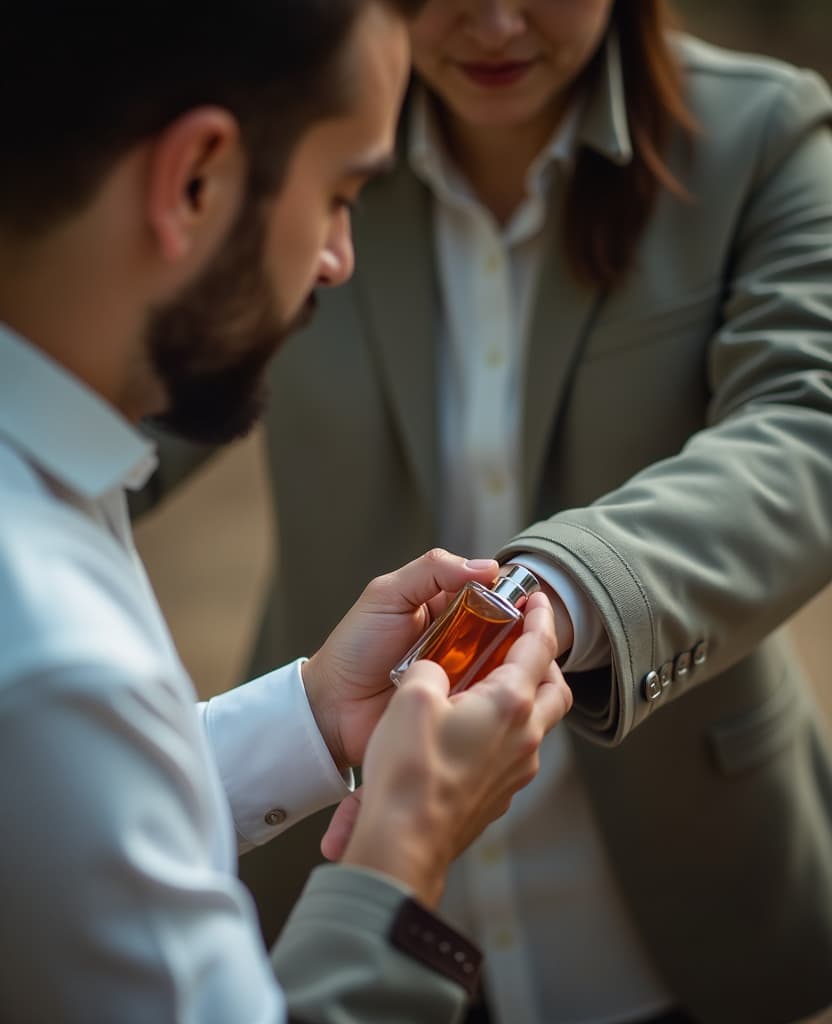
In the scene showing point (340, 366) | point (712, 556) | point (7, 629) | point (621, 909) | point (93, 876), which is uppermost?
point (7, 629)

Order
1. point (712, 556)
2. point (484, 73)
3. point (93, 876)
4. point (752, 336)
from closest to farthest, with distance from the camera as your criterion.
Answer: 1. point (93, 876)
2. point (712, 556)
3. point (752, 336)
4. point (484, 73)

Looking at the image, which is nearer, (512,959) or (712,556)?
(712,556)

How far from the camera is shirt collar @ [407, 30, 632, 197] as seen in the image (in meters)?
1.88

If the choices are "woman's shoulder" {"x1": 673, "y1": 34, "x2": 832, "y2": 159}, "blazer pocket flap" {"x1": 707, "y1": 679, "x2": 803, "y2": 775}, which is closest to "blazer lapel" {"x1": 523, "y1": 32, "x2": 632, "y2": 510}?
"woman's shoulder" {"x1": 673, "y1": 34, "x2": 832, "y2": 159}

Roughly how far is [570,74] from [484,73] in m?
0.12

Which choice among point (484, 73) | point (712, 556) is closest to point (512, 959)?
point (712, 556)

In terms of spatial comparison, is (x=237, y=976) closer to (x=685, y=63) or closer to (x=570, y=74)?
(x=570, y=74)

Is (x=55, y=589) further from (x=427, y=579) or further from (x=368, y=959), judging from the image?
(x=427, y=579)

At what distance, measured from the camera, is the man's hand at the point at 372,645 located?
1.41 m

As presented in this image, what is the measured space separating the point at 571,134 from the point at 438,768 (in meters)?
1.18

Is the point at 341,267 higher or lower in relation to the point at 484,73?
higher

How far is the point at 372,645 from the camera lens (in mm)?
1414

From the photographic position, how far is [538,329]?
75.0 inches

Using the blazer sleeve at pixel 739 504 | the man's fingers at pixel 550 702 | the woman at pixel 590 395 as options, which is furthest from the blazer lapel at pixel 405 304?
the man's fingers at pixel 550 702
